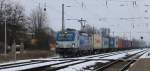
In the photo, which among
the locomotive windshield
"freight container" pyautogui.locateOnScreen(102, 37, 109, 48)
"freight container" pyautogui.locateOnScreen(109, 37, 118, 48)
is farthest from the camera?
"freight container" pyautogui.locateOnScreen(109, 37, 118, 48)

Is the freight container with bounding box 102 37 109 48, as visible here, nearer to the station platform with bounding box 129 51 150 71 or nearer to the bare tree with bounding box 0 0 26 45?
the bare tree with bounding box 0 0 26 45

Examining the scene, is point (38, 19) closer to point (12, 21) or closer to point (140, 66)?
point (12, 21)

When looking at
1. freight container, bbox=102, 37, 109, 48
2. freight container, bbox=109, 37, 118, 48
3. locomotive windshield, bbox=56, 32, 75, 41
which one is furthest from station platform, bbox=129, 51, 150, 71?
freight container, bbox=109, 37, 118, 48

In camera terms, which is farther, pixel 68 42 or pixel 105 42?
pixel 105 42

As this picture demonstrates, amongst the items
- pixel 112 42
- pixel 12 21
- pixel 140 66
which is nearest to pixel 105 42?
pixel 112 42

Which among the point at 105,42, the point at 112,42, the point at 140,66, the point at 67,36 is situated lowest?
the point at 140,66

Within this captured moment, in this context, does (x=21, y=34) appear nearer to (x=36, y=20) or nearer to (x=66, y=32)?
(x=36, y=20)

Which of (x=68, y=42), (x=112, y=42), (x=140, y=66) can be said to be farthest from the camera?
(x=112, y=42)

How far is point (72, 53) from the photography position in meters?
47.9

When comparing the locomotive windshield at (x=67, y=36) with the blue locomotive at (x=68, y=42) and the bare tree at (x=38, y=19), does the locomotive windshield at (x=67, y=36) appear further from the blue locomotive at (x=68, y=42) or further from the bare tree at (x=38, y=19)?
the bare tree at (x=38, y=19)

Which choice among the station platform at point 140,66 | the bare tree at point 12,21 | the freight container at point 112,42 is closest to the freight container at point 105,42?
the freight container at point 112,42

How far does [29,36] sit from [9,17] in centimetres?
630

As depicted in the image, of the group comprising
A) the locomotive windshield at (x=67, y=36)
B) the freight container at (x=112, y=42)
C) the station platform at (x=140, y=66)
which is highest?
the locomotive windshield at (x=67, y=36)

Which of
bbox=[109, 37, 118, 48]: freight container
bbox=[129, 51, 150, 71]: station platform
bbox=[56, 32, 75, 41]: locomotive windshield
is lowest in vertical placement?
bbox=[129, 51, 150, 71]: station platform
